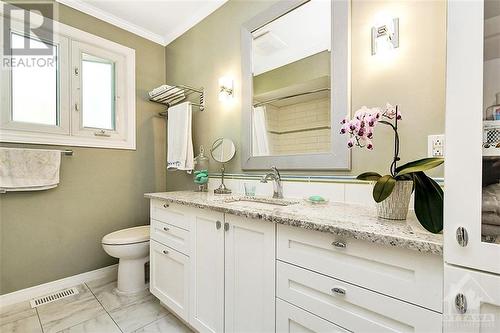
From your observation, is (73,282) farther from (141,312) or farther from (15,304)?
(141,312)

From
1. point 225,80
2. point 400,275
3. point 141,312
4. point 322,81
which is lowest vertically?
point 141,312

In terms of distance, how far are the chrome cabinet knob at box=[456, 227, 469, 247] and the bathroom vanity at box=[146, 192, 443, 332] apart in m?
0.05

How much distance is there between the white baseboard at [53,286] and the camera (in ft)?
5.77

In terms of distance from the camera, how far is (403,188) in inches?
A: 33.5

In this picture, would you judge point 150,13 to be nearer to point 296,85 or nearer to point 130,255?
point 296,85

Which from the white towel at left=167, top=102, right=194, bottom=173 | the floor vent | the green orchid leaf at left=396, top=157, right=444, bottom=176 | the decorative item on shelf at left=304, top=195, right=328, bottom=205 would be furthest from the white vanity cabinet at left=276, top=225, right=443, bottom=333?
the floor vent

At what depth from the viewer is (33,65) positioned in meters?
1.91

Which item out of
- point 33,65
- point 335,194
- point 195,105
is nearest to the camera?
point 335,194

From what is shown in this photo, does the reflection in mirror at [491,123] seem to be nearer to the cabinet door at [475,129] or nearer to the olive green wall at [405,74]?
the cabinet door at [475,129]

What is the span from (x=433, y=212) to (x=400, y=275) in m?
0.21

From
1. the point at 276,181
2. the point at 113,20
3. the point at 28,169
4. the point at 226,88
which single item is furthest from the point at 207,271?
the point at 113,20

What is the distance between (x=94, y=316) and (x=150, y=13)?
8.37ft

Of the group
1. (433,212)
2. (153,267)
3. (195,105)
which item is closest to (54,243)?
(153,267)

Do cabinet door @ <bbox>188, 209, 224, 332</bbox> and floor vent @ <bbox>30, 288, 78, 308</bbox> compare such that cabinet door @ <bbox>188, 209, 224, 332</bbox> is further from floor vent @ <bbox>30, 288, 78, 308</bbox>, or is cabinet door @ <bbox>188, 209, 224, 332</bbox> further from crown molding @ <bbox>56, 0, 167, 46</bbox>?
crown molding @ <bbox>56, 0, 167, 46</bbox>
